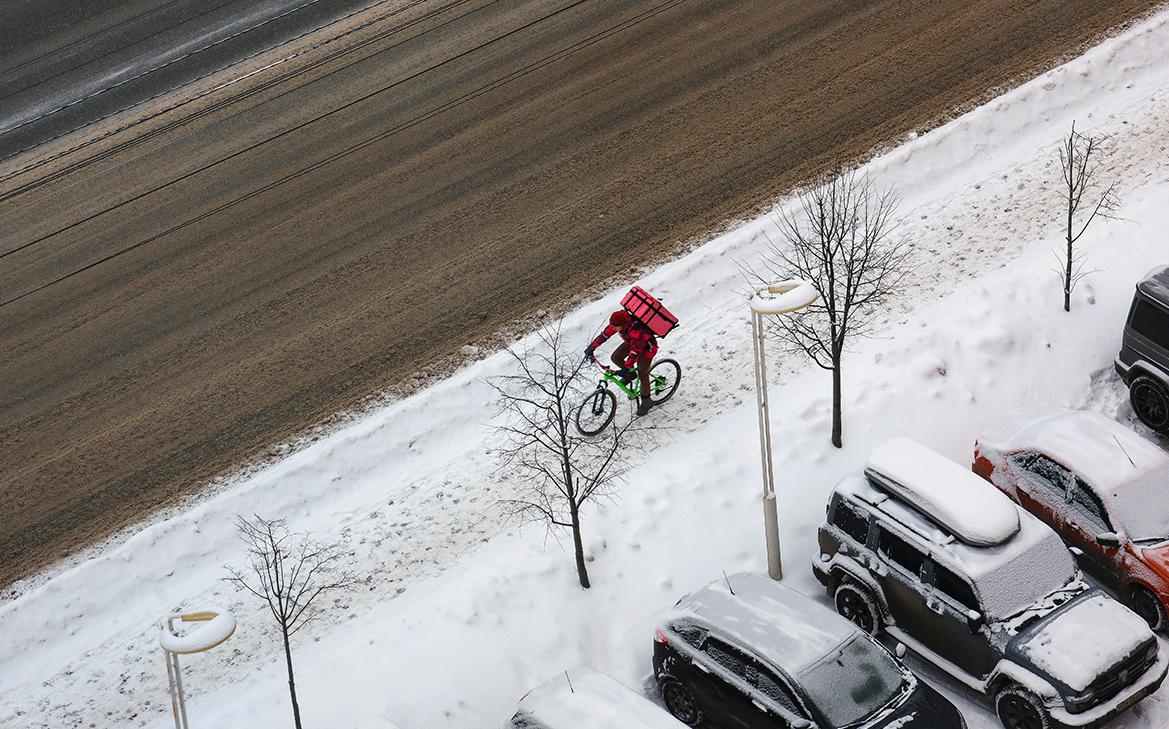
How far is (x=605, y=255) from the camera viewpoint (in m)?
21.4

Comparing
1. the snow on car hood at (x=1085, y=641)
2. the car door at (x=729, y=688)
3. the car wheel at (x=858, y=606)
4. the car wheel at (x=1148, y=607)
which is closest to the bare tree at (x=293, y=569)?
the car door at (x=729, y=688)

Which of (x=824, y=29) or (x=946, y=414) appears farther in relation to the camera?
(x=824, y=29)

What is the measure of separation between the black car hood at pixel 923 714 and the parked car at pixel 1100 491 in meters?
2.96

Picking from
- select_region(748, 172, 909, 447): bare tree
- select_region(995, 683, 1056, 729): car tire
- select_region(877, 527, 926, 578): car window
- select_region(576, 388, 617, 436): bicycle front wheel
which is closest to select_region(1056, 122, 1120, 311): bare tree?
select_region(748, 172, 909, 447): bare tree

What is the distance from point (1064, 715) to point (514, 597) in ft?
21.2

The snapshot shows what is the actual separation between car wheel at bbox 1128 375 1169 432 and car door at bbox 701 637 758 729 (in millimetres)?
7206

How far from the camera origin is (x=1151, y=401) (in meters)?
17.3

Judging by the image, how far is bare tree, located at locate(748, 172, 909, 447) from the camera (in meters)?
17.2

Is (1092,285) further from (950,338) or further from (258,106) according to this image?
(258,106)

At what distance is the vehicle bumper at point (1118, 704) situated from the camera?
13445mm

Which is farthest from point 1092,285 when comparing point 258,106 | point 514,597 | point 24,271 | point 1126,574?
point 24,271

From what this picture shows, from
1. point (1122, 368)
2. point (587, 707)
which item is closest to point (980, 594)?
point (587, 707)

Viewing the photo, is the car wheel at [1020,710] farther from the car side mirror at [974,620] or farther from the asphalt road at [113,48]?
the asphalt road at [113,48]

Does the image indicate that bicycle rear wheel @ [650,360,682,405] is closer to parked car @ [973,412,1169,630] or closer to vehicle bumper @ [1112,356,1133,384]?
parked car @ [973,412,1169,630]
